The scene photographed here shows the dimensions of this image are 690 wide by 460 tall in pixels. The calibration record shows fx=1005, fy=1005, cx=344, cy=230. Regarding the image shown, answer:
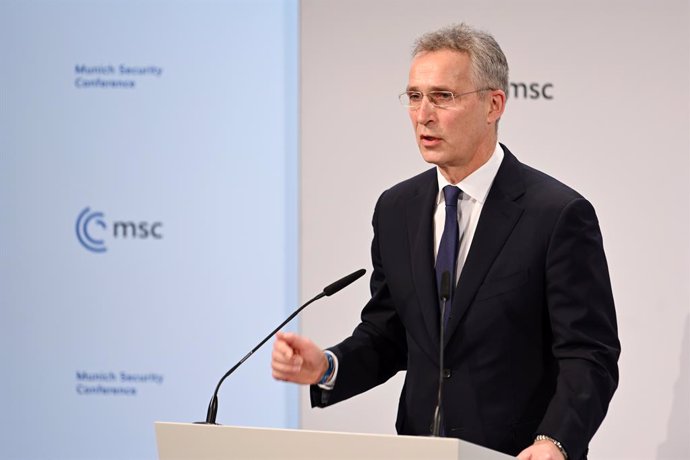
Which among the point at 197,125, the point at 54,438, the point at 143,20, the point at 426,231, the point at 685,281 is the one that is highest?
the point at 143,20

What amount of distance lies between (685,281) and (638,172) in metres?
0.47

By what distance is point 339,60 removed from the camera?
4.27 metres

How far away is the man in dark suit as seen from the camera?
2803 mm

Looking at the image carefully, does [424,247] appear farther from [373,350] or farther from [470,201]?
[373,350]

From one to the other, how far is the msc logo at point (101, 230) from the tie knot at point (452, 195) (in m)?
2.02

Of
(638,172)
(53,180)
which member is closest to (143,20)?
(53,180)

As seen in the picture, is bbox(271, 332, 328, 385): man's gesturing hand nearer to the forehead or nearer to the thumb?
the thumb

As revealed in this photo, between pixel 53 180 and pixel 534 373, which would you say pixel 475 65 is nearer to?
pixel 534 373

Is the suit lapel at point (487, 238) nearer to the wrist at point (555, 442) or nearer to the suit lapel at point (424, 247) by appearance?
the suit lapel at point (424, 247)

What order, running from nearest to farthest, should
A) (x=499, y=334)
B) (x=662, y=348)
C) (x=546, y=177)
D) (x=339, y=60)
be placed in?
(x=499, y=334) → (x=546, y=177) → (x=662, y=348) → (x=339, y=60)

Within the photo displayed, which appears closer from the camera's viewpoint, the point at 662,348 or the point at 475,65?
the point at 475,65

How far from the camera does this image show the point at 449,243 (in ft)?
9.86

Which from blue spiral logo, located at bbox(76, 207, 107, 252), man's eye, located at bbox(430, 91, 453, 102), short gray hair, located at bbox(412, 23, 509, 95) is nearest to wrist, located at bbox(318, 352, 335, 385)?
man's eye, located at bbox(430, 91, 453, 102)

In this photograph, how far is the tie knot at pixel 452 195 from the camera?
3.06 m
